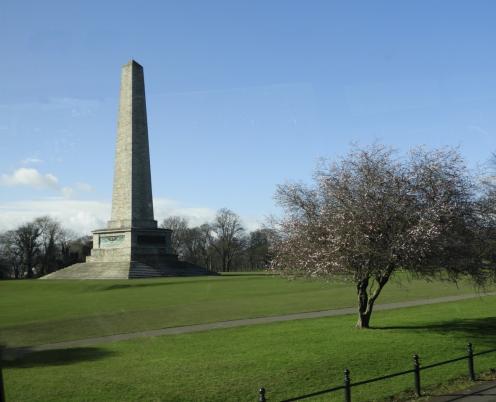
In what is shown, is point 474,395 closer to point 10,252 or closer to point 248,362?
point 248,362

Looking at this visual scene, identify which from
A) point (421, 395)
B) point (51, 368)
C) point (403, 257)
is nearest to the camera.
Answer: point (421, 395)

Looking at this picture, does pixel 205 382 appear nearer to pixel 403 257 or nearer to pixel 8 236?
pixel 403 257

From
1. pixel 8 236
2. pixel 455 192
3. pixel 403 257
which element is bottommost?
pixel 403 257

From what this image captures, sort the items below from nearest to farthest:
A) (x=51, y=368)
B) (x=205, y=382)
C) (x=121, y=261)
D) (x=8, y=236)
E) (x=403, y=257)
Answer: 1. (x=205, y=382)
2. (x=51, y=368)
3. (x=403, y=257)
4. (x=121, y=261)
5. (x=8, y=236)

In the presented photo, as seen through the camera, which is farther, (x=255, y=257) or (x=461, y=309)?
(x=255, y=257)

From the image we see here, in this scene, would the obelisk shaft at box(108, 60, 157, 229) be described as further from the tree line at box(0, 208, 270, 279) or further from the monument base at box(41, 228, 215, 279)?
the tree line at box(0, 208, 270, 279)

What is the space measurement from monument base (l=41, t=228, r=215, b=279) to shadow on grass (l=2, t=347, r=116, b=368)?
129 ft

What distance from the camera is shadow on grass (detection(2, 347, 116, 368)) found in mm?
15340

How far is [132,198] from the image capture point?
60.3 m

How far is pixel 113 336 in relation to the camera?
19.5 m

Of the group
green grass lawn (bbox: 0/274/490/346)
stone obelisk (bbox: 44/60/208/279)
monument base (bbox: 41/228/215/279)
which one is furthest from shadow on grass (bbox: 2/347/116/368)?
stone obelisk (bbox: 44/60/208/279)

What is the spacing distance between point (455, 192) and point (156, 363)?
1172 centimetres

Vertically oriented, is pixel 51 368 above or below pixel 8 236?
below

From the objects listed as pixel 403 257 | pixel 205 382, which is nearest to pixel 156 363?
pixel 205 382
